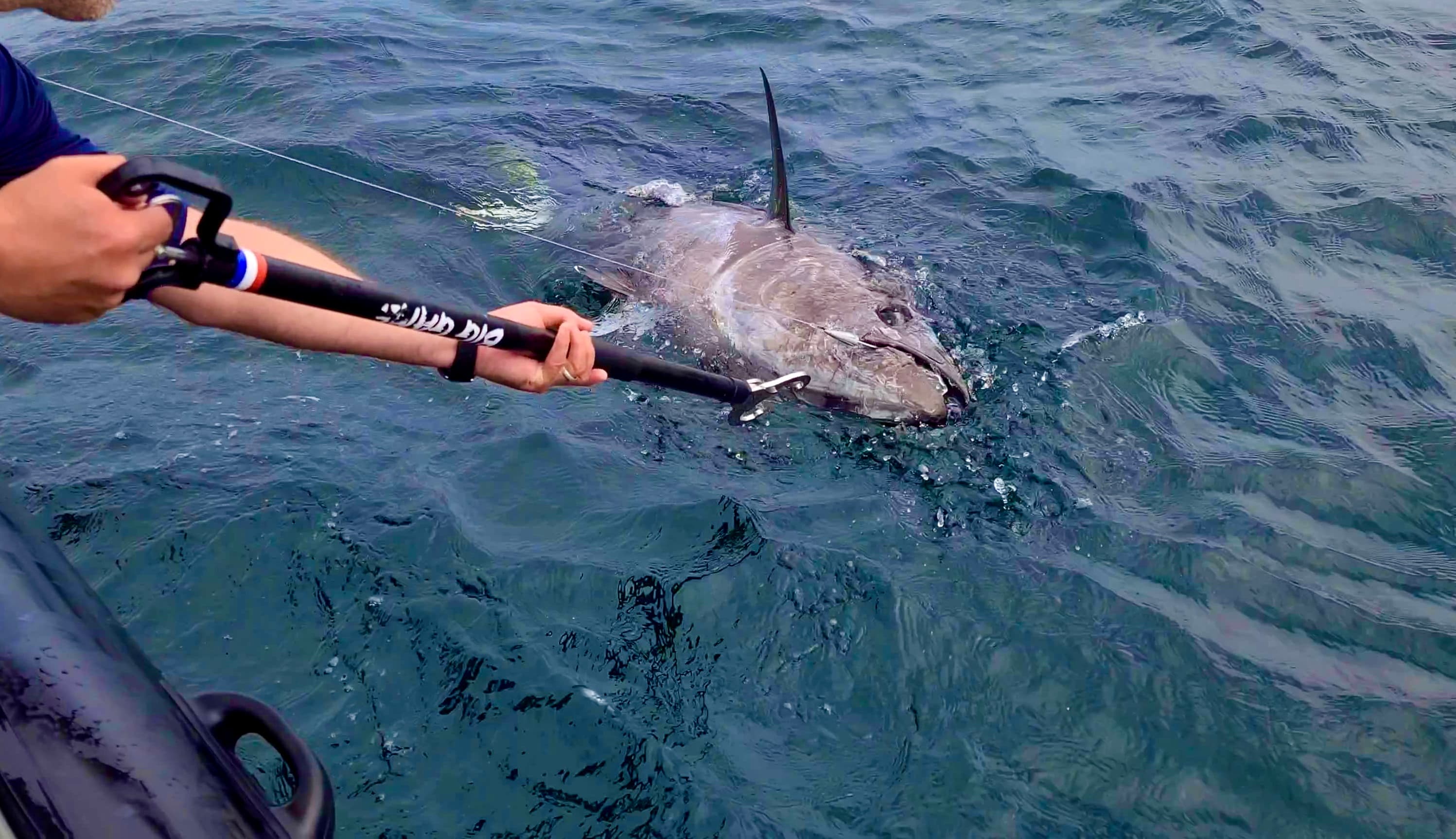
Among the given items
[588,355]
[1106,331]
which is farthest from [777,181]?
[588,355]

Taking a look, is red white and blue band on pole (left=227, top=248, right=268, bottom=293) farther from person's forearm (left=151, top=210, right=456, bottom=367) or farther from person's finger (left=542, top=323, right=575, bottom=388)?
person's finger (left=542, top=323, right=575, bottom=388)

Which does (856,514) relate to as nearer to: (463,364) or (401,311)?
(463,364)

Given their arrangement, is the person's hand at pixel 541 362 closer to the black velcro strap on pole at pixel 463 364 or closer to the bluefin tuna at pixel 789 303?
the black velcro strap on pole at pixel 463 364

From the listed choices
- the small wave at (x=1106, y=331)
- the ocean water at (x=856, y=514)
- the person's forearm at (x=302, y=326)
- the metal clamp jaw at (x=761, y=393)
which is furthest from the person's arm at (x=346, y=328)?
the small wave at (x=1106, y=331)

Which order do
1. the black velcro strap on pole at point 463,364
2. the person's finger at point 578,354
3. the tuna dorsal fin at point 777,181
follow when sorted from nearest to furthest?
1. the black velcro strap on pole at point 463,364
2. the person's finger at point 578,354
3. the tuna dorsal fin at point 777,181

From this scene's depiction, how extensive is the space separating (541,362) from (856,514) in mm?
1734

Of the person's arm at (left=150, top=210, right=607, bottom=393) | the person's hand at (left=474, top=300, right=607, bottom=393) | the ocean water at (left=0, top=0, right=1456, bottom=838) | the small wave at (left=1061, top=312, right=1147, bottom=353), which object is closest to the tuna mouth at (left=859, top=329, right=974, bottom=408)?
the ocean water at (left=0, top=0, right=1456, bottom=838)

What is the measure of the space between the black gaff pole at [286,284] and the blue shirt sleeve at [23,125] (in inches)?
22.4

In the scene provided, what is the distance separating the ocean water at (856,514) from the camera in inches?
114

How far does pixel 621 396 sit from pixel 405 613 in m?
1.72

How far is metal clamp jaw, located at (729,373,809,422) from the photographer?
3631 mm

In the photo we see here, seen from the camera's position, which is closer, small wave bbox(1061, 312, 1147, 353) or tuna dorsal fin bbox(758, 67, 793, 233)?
small wave bbox(1061, 312, 1147, 353)

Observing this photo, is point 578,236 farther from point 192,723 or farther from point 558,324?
point 192,723

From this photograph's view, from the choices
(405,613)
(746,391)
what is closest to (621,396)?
(746,391)
